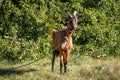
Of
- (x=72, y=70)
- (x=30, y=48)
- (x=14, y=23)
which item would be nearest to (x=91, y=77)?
(x=72, y=70)

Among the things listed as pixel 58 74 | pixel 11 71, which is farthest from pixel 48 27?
pixel 58 74

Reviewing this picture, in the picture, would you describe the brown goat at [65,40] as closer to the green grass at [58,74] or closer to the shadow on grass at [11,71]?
the green grass at [58,74]

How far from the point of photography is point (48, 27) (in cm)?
1388

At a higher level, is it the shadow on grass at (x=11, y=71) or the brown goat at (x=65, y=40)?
the brown goat at (x=65, y=40)

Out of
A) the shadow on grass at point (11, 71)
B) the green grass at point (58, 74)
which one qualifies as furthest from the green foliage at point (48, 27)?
the shadow on grass at point (11, 71)

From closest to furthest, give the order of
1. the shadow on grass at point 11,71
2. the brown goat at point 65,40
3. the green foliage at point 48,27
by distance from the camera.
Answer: the brown goat at point 65,40
the shadow on grass at point 11,71
the green foliage at point 48,27

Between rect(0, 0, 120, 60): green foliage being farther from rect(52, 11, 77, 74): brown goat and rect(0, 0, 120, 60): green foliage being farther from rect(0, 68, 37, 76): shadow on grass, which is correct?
rect(52, 11, 77, 74): brown goat

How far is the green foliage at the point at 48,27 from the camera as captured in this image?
1331 cm

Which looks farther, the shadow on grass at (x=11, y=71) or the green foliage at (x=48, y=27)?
the green foliage at (x=48, y=27)

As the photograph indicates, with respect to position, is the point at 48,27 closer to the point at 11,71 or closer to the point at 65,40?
the point at 11,71

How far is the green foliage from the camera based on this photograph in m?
13.3

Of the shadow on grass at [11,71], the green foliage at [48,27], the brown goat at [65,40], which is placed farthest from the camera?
the green foliage at [48,27]

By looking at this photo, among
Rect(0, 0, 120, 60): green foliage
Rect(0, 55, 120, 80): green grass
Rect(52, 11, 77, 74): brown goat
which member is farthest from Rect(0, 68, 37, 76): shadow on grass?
Rect(0, 0, 120, 60): green foliage

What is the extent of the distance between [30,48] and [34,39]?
0.79 m
